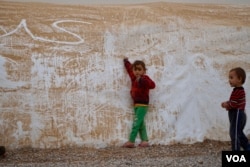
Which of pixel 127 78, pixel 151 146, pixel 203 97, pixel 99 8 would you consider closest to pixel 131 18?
pixel 99 8

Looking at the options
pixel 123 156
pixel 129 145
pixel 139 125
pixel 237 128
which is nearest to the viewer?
pixel 237 128

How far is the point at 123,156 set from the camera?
167 inches

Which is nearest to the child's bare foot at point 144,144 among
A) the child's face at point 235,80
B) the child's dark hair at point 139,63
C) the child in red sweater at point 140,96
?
the child in red sweater at point 140,96

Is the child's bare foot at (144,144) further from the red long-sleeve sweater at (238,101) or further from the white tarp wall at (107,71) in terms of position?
the red long-sleeve sweater at (238,101)

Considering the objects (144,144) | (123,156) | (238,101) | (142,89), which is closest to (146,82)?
(142,89)

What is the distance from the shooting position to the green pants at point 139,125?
4.71 metres

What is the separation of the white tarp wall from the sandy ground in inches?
6.0

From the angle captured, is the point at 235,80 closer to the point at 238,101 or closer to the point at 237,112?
the point at 238,101

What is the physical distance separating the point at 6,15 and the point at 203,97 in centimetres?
263

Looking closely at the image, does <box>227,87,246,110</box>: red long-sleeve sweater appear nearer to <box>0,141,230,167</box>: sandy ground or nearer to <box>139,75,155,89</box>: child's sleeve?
<box>0,141,230,167</box>: sandy ground

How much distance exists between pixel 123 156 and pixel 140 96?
83cm

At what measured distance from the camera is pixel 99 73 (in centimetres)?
500

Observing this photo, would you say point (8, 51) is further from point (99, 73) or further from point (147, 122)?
point (147, 122)

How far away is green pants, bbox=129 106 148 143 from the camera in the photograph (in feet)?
15.4
